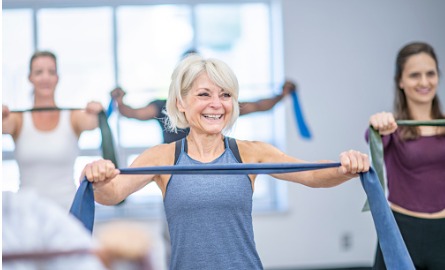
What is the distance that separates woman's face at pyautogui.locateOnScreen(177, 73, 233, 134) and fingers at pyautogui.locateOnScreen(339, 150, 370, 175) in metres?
0.35

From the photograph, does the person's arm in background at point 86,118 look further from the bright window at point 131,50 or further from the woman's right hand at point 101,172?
the bright window at point 131,50

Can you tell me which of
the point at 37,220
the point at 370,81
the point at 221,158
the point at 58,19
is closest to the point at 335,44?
the point at 370,81

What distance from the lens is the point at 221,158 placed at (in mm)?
2143

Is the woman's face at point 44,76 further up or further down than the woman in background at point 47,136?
further up

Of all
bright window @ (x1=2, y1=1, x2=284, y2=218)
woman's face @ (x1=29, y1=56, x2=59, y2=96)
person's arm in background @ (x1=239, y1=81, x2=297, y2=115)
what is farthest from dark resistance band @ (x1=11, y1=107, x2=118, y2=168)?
bright window @ (x1=2, y1=1, x2=284, y2=218)

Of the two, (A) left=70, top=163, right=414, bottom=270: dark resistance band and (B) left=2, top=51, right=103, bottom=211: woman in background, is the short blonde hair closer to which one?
(A) left=70, top=163, right=414, bottom=270: dark resistance band

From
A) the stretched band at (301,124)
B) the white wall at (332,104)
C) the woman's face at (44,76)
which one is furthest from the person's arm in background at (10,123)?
the white wall at (332,104)

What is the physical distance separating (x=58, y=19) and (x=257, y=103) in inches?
83.8

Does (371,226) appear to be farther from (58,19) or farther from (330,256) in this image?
(58,19)

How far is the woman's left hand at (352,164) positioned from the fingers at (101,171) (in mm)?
625

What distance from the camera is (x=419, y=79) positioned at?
115 inches

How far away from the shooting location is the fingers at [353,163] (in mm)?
2072

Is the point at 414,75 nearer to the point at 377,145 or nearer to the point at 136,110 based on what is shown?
the point at 377,145

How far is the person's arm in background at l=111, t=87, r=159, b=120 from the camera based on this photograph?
13.0ft
